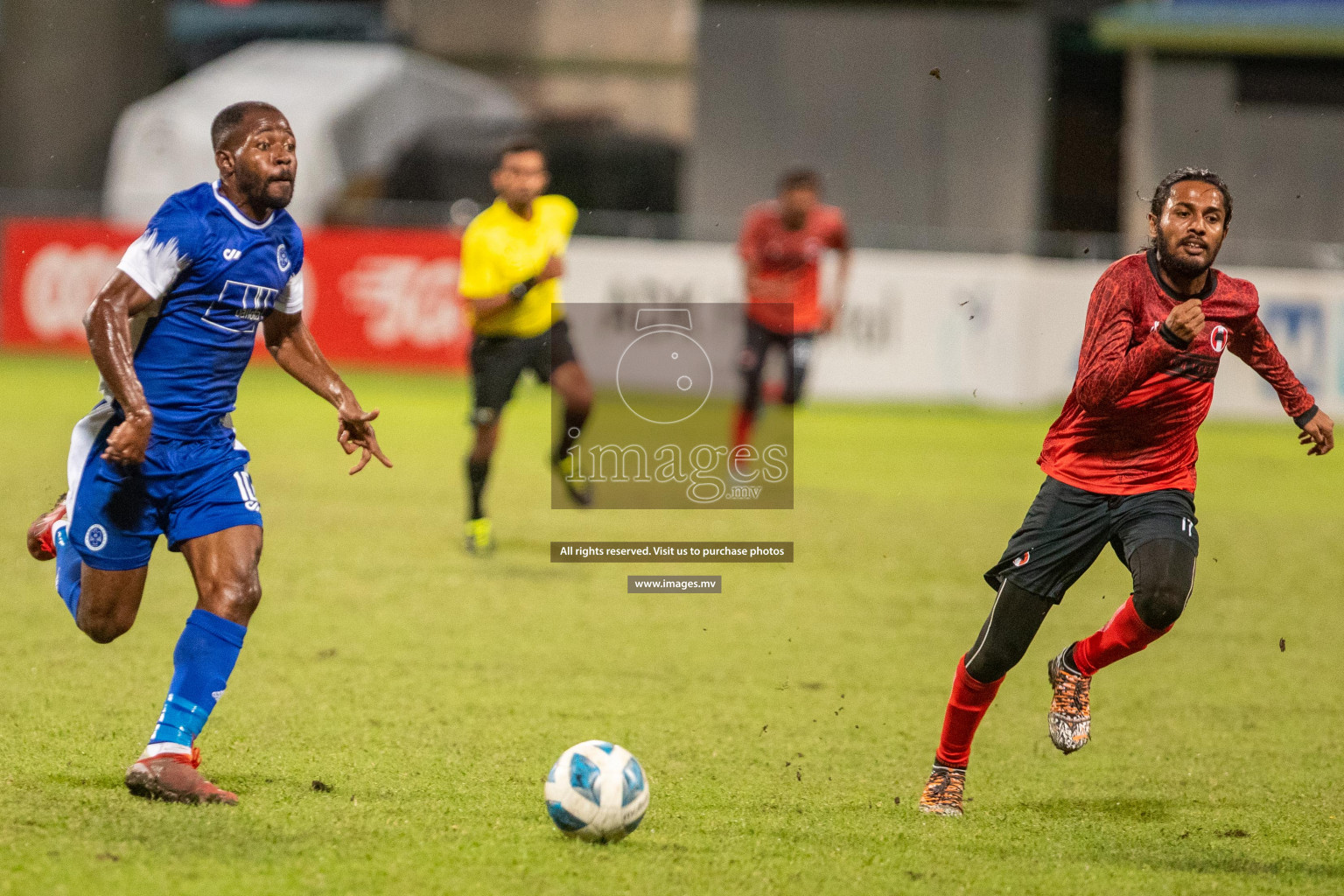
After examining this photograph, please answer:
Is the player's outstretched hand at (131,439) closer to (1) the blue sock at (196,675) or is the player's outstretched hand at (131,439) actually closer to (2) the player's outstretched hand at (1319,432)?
(1) the blue sock at (196,675)

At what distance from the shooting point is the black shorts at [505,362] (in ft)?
30.1

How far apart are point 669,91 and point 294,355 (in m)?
28.9

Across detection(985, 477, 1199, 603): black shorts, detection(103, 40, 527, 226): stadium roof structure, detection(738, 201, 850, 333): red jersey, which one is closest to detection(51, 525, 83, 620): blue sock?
detection(985, 477, 1199, 603): black shorts

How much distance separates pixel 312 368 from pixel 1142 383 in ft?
8.41

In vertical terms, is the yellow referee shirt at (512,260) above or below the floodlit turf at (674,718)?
above

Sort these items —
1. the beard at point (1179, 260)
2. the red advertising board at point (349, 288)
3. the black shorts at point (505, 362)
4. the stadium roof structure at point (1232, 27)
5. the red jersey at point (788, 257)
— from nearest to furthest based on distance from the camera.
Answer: the beard at point (1179, 260) → the black shorts at point (505, 362) → the red jersey at point (788, 257) → the red advertising board at point (349, 288) → the stadium roof structure at point (1232, 27)

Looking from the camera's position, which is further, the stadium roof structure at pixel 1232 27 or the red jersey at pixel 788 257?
the stadium roof structure at pixel 1232 27

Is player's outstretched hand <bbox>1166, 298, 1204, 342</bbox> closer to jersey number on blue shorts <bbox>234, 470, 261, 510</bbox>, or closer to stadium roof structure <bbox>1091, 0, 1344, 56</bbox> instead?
jersey number on blue shorts <bbox>234, 470, 261, 510</bbox>

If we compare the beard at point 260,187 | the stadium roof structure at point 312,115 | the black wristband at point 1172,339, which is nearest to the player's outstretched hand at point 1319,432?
the black wristband at point 1172,339

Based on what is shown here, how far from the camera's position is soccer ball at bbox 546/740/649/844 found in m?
4.23

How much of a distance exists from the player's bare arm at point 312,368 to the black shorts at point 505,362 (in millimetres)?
4043

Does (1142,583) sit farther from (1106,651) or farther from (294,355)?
(294,355)

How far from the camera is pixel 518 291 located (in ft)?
29.1

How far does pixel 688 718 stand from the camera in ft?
19.1
